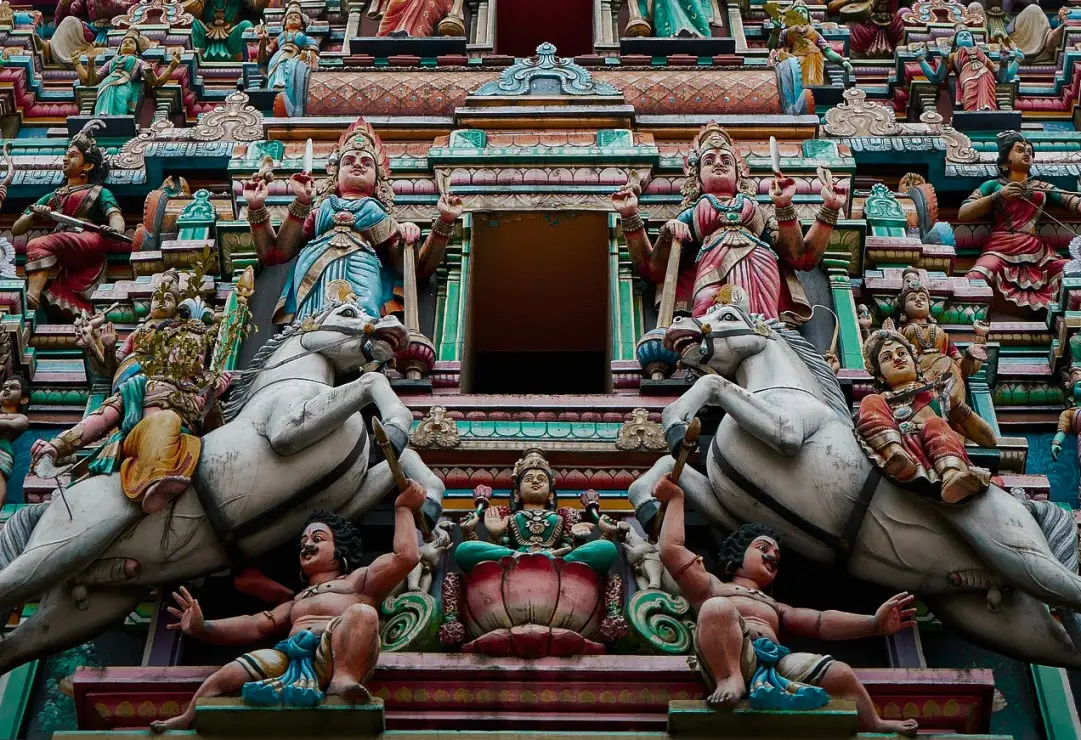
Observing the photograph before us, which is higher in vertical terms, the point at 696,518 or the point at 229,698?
the point at 696,518

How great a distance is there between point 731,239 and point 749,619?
489 cm

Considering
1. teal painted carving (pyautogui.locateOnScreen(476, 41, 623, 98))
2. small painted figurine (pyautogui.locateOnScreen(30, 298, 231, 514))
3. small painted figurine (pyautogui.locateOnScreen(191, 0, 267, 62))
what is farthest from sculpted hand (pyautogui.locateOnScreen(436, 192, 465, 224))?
small painted figurine (pyautogui.locateOnScreen(191, 0, 267, 62))

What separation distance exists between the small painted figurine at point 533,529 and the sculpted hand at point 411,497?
1.61 feet

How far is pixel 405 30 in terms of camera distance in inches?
968

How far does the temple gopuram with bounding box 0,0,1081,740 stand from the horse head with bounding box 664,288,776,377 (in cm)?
4

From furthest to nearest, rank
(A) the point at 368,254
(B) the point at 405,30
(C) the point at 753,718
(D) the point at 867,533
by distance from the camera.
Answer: (B) the point at 405,30 → (A) the point at 368,254 → (D) the point at 867,533 → (C) the point at 753,718

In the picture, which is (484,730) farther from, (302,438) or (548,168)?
(548,168)

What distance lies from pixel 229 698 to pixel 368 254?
572 cm

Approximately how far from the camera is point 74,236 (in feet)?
67.8

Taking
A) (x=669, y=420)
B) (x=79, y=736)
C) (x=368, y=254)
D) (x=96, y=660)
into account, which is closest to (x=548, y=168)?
(x=368, y=254)

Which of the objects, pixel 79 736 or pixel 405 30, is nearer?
pixel 79 736

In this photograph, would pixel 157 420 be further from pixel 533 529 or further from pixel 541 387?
pixel 541 387

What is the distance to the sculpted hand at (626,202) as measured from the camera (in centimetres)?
1839

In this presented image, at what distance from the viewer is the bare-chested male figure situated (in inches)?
523
